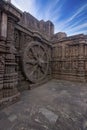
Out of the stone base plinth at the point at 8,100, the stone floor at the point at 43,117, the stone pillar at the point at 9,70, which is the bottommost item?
the stone floor at the point at 43,117

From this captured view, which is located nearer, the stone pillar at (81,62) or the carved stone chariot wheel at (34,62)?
the carved stone chariot wheel at (34,62)

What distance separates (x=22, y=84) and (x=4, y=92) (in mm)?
1224

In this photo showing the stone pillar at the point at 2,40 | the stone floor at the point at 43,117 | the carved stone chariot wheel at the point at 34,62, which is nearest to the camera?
the stone floor at the point at 43,117

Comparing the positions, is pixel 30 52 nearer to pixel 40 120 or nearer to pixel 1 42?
pixel 1 42

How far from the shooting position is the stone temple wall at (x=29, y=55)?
2.19 meters

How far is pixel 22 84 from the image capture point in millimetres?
3381

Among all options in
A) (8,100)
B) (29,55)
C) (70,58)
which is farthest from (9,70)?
(70,58)

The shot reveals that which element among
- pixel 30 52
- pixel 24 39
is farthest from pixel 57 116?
pixel 24 39

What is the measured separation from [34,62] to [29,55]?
41cm

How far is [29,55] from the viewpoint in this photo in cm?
379

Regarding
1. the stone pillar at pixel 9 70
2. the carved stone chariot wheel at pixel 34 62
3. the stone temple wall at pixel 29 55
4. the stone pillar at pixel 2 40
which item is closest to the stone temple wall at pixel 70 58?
the stone temple wall at pixel 29 55

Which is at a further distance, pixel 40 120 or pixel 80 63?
pixel 80 63

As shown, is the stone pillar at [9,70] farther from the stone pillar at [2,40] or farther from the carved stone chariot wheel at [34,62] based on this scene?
the carved stone chariot wheel at [34,62]

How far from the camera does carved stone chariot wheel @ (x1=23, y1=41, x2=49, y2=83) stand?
138 inches
